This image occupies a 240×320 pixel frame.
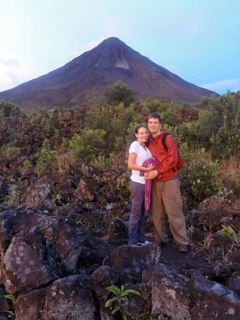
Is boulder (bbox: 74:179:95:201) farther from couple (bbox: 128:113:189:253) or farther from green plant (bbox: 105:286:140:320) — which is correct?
green plant (bbox: 105:286:140:320)

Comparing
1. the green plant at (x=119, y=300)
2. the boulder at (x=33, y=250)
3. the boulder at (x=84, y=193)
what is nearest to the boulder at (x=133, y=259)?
the boulder at (x=33, y=250)

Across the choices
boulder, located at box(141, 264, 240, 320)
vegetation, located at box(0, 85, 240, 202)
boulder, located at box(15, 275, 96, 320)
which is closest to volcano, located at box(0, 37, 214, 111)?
vegetation, located at box(0, 85, 240, 202)

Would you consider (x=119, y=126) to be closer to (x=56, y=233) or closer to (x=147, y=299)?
(x=56, y=233)

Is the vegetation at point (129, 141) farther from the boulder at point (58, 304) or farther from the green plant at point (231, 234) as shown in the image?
the boulder at point (58, 304)

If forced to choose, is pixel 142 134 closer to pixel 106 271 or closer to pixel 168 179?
pixel 168 179

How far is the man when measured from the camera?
3.56 meters

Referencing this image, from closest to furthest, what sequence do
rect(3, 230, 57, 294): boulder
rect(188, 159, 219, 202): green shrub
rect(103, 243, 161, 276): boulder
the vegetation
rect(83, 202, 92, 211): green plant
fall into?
rect(3, 230, 57, 294): boulder
rect(103, 243, 161, 276): boulder
rect(83, 202, 92, 211): green plant
rect(188, 159, 219, 202): green shrub
the vegetation

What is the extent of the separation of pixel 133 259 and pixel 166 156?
1.36 metres

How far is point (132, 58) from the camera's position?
113m

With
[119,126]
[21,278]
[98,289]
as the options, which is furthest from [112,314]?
[119,126]

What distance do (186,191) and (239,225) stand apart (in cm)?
160

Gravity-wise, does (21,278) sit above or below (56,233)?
below

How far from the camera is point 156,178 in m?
3.65

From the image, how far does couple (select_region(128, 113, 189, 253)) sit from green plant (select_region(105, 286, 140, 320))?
4.58 ft
